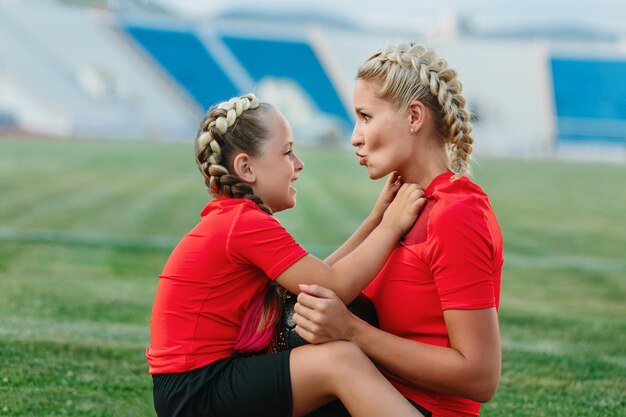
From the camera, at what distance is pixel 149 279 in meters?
7.93

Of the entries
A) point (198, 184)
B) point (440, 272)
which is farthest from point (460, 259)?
point (198, 184)

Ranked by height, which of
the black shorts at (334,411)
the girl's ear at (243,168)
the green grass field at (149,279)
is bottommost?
the green grass field at (149,279)

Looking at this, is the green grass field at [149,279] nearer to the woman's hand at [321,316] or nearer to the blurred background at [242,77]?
the woman's hand at [321,316]

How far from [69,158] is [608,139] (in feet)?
97.3

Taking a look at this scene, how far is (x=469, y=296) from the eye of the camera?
270 centimetres

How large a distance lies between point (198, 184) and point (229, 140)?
48.3 ft

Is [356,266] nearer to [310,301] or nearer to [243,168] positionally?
[310,301]

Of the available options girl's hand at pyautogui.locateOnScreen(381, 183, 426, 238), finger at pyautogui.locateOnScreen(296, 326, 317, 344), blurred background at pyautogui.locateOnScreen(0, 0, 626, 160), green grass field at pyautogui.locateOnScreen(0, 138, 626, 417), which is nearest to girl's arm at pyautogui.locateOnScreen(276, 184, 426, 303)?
girl's hand at pyautogui.locateOnScreen(381, 183, 426, 238)

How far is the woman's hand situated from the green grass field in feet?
2.74

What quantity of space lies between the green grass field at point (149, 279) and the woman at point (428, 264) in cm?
42

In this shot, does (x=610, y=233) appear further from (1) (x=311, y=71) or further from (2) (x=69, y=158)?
(1) (x=311, y=71)

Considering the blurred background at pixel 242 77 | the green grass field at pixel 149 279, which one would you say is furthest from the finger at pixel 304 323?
the blurred background at pixel 242 77

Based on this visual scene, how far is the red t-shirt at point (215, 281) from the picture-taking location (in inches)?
114

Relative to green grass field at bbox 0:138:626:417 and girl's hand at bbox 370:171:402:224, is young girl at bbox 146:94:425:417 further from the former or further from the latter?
green grass field at bbox 0:138:626:417
